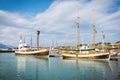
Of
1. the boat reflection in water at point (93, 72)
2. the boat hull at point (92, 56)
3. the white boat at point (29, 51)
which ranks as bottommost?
the boat reflection in water at point (93, 72)

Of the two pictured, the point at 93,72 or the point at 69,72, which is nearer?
the point at 93,72

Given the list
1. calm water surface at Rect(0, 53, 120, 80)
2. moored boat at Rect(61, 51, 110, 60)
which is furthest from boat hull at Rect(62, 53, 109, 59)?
calm water surface at Rect(0, 53, 120, 80)

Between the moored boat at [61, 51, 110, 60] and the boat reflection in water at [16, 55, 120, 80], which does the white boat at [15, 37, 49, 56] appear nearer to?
the moored boat at [61, 51, 110, 60]

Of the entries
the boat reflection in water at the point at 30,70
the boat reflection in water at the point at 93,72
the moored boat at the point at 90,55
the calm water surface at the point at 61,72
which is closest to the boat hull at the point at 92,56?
the moored boat at the point at 90,55

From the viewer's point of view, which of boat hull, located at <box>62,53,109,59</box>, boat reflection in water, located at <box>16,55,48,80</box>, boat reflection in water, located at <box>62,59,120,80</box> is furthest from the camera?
boat hull, located at <box>62,53,109,59</box>

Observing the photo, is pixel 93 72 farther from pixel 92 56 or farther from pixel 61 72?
pixel 92 56

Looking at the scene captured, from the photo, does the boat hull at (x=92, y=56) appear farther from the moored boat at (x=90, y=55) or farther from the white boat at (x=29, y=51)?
Answer: the white boat at (x=29, y=51)

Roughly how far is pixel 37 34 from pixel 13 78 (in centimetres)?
8513

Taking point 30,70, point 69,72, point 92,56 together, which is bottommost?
point 69,72

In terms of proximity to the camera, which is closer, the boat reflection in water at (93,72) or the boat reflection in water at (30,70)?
the boat reflection in water at (93,72)

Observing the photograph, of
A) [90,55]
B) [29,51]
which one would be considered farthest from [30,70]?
[29,51]

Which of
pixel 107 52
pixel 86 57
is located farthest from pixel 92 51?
pixel 107 52

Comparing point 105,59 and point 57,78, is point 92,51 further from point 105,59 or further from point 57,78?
point 57,78

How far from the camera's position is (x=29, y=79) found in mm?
31250
